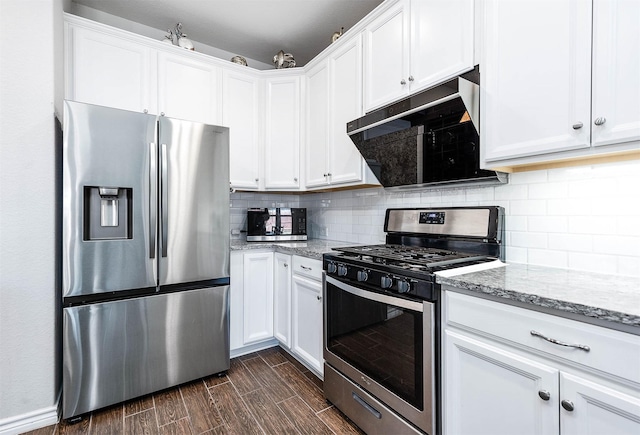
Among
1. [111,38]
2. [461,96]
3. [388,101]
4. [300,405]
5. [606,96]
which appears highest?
[111,38]

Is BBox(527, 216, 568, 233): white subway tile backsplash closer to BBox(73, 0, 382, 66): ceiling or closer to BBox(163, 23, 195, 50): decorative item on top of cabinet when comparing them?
BBox(73, 0, 382, 66): ceiling

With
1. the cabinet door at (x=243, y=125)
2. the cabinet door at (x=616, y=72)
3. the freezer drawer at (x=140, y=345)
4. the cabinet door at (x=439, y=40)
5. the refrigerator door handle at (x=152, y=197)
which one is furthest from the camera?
the cabinet door at (x=243, y=125)

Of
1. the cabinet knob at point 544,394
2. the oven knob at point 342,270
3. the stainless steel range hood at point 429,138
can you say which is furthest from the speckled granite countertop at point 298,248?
the cabinet knob at point 544,394

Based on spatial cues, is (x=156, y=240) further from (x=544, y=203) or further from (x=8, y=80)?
(x=544, y=203)

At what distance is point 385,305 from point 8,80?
2377 millimetres

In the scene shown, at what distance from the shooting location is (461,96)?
4.82 feet

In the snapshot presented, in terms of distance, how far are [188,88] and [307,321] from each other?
2.13 m

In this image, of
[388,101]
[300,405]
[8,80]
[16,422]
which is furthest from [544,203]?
[16,422]

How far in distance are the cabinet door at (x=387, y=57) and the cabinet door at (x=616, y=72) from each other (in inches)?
35.7

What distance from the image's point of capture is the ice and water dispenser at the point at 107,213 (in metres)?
1.84

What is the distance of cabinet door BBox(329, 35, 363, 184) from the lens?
2248mm

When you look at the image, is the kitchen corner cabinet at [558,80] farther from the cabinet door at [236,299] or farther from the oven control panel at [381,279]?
the cabinet door at [236,299]

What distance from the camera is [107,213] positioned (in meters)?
1.89

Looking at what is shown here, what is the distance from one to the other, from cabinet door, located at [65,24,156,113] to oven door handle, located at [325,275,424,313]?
2.02 m
